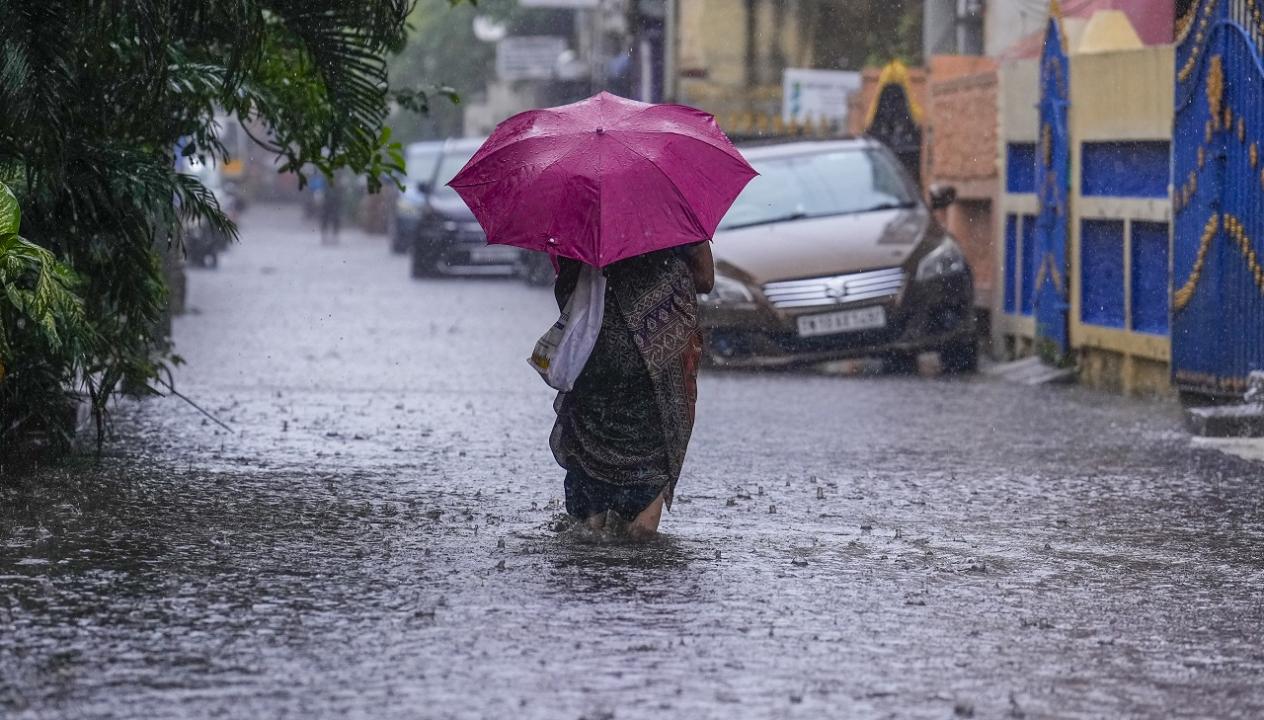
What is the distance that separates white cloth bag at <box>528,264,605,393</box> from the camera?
7.15m

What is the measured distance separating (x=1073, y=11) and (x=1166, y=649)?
13.3 meters

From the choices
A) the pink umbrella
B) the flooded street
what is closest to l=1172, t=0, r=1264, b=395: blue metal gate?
the flooded street

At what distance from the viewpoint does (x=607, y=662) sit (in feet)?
17.7

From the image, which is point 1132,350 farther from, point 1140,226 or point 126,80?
point 126,80

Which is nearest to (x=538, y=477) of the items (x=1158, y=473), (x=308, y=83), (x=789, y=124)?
(x=308, y=83)

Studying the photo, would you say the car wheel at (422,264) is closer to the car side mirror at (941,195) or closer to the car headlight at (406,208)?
the car headlight at (406,208)

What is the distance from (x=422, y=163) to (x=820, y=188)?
794 inches

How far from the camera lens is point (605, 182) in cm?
697

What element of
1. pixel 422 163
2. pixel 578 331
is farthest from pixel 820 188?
pixel 422 163

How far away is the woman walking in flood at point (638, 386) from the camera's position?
7.18 meters

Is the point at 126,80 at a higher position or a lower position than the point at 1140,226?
higher

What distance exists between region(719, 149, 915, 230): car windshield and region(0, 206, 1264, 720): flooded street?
339cm

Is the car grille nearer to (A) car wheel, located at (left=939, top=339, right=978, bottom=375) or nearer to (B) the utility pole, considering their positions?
(A) car wheel, located at (left=939, top=339, right=978, bottom=375)

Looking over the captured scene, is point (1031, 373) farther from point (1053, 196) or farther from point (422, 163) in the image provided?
point (422, 163)
